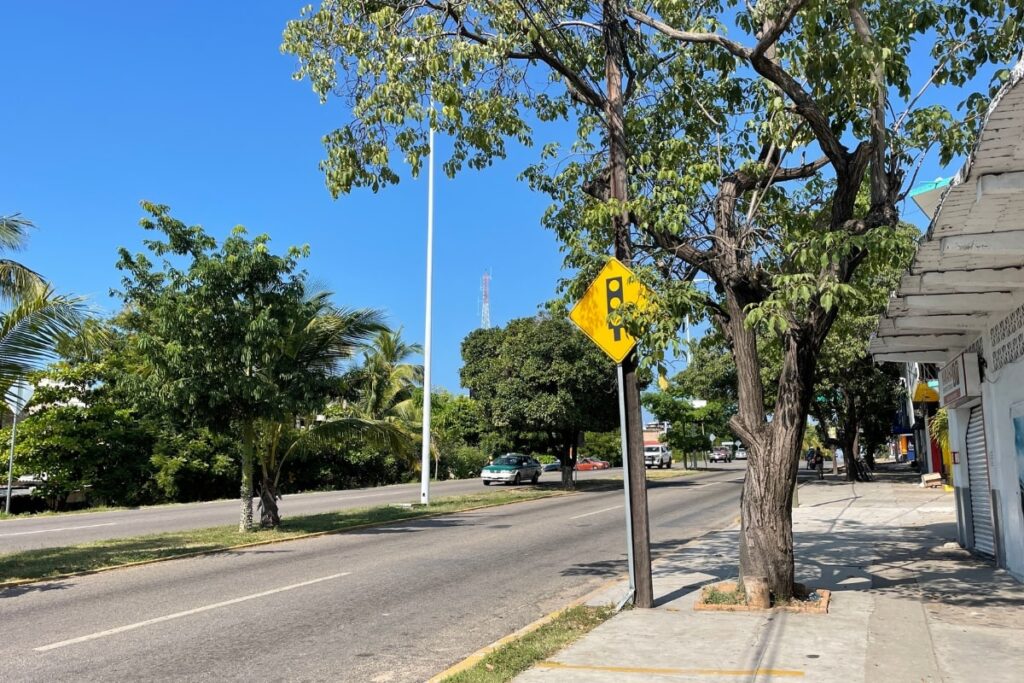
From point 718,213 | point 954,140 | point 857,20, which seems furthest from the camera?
point 718,213

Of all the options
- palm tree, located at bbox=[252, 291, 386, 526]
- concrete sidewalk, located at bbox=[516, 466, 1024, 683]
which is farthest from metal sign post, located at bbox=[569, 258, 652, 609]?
palm tree, located at bbox=[252, 291, 386, 526]

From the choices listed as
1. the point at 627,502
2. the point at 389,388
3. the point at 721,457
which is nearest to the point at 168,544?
the point at 627,502

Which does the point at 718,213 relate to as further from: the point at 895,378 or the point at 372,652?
the point at 895,378

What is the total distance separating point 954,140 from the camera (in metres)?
8.55

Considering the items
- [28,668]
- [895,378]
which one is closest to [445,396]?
[895,378]

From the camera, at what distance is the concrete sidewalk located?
5.93m

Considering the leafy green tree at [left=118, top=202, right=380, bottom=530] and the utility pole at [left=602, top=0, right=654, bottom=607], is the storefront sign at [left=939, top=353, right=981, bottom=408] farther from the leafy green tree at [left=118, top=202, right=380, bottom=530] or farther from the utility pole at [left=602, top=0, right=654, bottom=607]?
the leafy green tree at [left=118, top=202, right=380, bottom=530]

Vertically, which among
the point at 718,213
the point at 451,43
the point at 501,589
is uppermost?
the point at 451,43

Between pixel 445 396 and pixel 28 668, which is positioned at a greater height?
pixel 445 396

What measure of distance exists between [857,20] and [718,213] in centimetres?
232

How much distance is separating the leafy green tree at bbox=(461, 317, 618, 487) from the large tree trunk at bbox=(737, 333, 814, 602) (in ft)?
73.2

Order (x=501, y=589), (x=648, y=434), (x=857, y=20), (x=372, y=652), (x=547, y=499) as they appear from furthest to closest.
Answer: (x=648, y=434) < (x=547, y=499) < (x=501, y=589) < (x=857, y=20) < (x=372, y=652)

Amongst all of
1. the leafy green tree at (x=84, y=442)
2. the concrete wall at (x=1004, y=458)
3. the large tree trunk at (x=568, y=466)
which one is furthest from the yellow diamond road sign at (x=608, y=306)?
the large tree trunk at (x=568, y=466)

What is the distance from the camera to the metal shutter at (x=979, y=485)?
1140 centimetres
